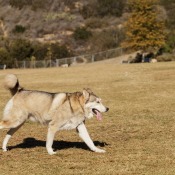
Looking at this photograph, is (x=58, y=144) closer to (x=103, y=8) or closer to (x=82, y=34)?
(x=82, y=34)

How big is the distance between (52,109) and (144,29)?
5330 cm

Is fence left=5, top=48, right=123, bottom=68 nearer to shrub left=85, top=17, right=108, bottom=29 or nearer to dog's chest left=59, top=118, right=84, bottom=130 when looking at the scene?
shrub left=85, top=17, right=108, bottom=29

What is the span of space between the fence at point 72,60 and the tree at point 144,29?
8.78 metres

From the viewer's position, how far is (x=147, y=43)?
61.7m

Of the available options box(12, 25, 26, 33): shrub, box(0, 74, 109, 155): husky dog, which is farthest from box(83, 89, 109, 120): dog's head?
box(12, 25, 26, 33): shrub

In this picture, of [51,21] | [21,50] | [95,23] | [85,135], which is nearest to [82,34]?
[95,23]

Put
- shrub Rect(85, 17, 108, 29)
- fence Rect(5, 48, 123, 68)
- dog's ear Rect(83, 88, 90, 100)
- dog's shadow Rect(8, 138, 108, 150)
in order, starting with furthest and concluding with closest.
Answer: shrub Rect(85, 17, 108, 29) < fence Rect(5, 48, 123, 68) < dog's shadow Rect(8, 138, 108, 150) < dog's ear Rect(83, 88, 90, 100)

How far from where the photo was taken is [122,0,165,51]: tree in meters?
62.0

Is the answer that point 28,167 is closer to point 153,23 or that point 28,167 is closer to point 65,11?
point 153,23

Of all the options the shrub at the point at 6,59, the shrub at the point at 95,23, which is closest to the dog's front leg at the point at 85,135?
the shrub at the point at 6,59

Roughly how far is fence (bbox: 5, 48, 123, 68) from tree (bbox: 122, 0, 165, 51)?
8.78 metres

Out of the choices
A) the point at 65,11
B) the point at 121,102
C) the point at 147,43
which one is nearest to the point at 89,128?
the point at 121,102

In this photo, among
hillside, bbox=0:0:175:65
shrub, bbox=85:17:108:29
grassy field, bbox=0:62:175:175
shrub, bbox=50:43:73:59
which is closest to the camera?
grassy field, bbox=0:62:175:175

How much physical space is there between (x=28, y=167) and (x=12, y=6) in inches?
3478
